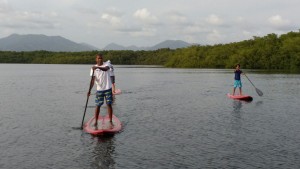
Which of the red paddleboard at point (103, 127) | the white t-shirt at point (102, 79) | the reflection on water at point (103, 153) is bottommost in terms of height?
the reflection on water at point (103, 153)

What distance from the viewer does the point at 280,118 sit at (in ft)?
63.9

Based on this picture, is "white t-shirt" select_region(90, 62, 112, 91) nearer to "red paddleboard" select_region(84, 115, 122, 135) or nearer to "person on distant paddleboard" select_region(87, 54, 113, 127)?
"person on distant paddleboard" select_region(87, 54, 113, 127)

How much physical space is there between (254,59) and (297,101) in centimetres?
9796

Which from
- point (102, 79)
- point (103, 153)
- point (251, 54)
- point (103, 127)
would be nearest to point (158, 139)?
point (103, 127)

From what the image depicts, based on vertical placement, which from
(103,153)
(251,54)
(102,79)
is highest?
(251,54)

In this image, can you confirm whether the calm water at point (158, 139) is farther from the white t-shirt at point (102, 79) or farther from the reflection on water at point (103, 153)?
the white t-shirt at point (102, 79)

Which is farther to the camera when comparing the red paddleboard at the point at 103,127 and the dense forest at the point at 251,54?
the dense forest at the point at 251,54

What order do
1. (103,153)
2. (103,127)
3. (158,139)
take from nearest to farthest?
(103,153) < (158,139) < (103,127)

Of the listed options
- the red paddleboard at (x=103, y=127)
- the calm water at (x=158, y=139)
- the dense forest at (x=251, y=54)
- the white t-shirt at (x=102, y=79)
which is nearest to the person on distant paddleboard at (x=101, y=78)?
the white t-shirt at (x=102, y=79)

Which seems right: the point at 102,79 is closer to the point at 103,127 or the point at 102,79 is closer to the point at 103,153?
the point at 103,127

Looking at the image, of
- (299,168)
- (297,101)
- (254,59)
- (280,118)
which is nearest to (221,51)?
(254,59)

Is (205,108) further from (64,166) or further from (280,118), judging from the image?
(64,166)

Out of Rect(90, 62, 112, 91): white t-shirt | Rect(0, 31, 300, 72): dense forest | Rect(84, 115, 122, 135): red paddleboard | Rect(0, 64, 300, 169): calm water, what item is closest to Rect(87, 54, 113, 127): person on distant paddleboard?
Rect(90, 62, 112, 91): white t-shirt

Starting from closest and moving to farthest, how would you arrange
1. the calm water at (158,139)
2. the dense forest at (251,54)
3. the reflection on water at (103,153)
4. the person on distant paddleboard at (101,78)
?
the reflection on water at (103,153), the calm water at (158,139), the person on distant paddleboard at (101,78), the dense forest at (251,54)
